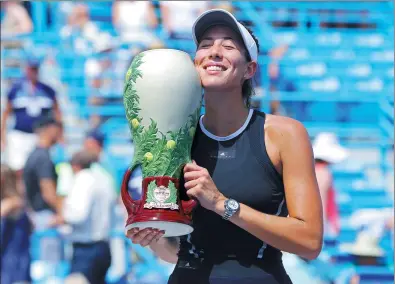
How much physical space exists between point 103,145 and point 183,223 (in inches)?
200

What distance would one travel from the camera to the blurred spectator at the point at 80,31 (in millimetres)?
7934

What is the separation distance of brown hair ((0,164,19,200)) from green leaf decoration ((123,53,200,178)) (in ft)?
A: 14.7

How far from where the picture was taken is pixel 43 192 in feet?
23.0

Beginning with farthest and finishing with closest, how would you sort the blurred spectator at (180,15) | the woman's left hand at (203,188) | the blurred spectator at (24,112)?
the blurred spectator at (180,15)
the blurred spectator at (24,112)
the woman's left hand at (203,188)

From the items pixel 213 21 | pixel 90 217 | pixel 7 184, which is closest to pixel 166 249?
pixel 213 21

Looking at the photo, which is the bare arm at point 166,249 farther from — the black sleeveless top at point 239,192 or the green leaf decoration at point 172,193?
the green leaf decoration at point 172,193

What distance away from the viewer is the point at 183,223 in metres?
2.38

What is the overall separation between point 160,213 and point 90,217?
4135 millimetres

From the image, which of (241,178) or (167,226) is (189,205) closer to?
(167,226)

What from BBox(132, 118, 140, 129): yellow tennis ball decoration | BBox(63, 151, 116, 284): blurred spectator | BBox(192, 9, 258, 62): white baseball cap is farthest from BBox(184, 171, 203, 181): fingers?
BBox(63, 151, 116, 284): blurred spectator

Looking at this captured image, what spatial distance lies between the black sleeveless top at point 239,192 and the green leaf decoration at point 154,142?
94mm

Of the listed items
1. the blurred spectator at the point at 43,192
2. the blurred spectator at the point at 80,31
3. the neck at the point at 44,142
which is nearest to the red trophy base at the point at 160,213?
the blurred spectator at the point at 43,192

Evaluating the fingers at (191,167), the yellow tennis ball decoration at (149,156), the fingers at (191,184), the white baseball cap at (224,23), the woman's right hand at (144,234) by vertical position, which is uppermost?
the white baseball cap at (224,23)

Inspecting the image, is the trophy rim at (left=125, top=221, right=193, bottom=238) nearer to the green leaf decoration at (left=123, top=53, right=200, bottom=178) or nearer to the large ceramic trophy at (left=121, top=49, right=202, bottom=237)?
the large ceramic trophy at (left=121, top=49, right=202, bottom=237)
